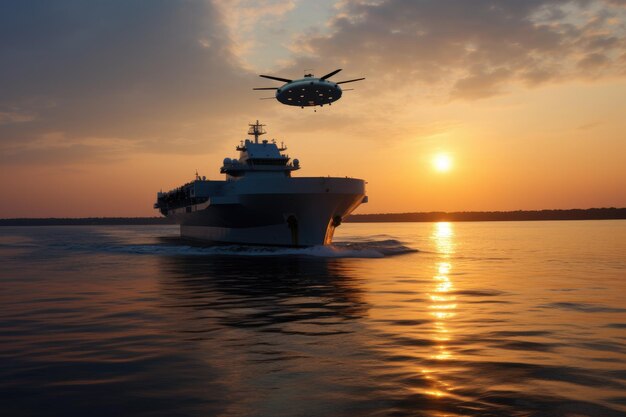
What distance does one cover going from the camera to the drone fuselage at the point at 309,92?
143ft

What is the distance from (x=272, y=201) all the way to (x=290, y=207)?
1.49 meters

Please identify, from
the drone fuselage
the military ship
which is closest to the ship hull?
the military ship

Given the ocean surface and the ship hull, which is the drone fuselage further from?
the ocean surface

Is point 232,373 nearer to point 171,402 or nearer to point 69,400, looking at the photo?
point 171,402

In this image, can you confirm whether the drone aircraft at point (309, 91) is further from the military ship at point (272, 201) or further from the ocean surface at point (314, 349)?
the ocean surface at point (314, 349)

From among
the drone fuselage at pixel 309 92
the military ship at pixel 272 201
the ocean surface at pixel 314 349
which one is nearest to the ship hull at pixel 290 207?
the military ship at pixel 272 201

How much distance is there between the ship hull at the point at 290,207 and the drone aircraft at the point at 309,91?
787 centimetres

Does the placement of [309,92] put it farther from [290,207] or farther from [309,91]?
[290,207]

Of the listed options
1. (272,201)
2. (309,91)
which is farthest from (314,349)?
(309,91)

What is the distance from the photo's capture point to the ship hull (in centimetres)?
4066

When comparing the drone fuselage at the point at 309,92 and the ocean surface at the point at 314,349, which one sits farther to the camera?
the drone fuselage at the point at 309,92

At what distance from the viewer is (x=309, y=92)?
147 feet

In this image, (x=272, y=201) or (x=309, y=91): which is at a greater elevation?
(x=309, y=91)

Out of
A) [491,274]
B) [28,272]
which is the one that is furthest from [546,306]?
[28,272]
